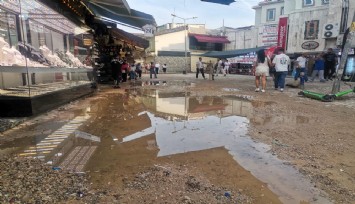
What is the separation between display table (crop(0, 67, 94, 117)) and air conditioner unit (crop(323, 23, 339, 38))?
23.4 meters

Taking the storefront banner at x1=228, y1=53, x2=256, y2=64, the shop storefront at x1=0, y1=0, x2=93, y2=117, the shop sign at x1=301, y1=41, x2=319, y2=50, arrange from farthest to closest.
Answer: the storefront banner at x1=228, y1=53, x2=256, y2=64 → the shop sign at x1=301, y1=41, x2=319, y2=50 → the shop storefront at x1=0, y1=0, x2=93, y2=117

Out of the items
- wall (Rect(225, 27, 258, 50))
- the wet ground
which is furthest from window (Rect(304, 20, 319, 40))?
the wet ground

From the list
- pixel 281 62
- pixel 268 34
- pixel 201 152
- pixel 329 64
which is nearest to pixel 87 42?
pixel 281 62

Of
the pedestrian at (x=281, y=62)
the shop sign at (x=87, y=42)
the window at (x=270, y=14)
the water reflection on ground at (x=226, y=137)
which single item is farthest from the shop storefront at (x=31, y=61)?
the window at (x=270, y=14)

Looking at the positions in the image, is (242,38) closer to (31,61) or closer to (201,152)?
(31,61)

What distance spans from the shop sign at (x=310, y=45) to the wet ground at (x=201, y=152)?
21387 mm

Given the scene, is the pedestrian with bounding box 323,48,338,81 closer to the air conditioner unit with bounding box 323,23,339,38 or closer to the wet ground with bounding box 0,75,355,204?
the air conditioner unit with bounding box 323,23,339,38

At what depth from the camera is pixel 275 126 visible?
4.91m

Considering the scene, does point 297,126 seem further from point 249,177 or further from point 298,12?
point 298,12

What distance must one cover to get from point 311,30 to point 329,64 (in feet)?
33.3

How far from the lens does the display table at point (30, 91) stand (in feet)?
16.6

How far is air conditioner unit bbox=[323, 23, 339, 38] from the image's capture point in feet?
72.6

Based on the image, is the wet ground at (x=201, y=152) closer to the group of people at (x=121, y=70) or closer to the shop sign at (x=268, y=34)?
the group of people at (x=121, y=70)

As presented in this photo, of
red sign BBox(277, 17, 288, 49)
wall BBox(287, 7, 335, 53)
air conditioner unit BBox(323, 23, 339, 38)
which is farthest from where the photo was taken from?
red sign BBox(277, 17, 288, 49)
